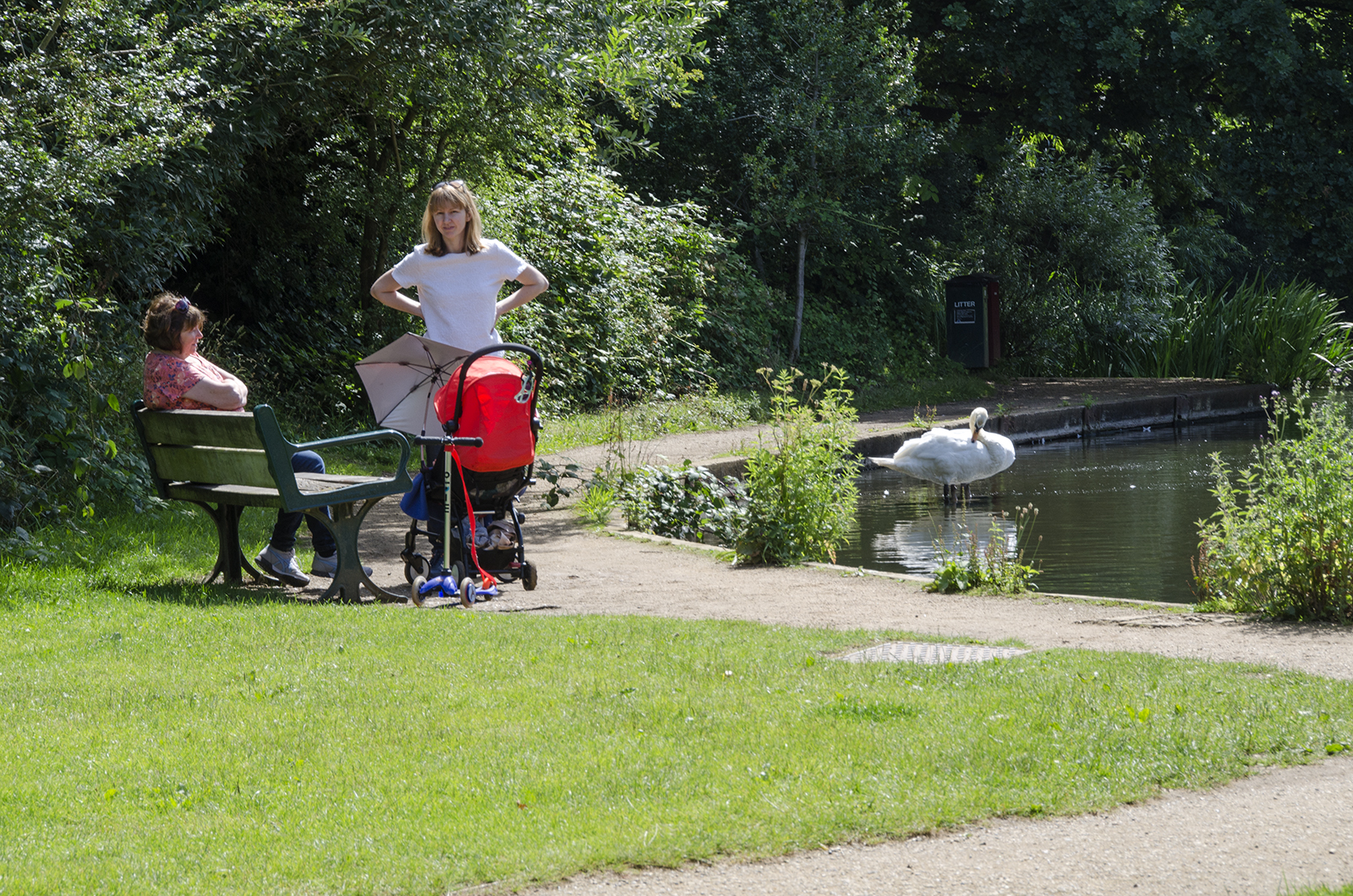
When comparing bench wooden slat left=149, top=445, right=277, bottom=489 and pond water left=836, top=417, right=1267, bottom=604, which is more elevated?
bench wooden slat left=149, top=445, right=277, bottom=489

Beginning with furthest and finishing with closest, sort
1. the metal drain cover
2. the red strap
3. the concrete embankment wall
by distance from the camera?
the concrete embankment wall, the red strap, the metal drain cover

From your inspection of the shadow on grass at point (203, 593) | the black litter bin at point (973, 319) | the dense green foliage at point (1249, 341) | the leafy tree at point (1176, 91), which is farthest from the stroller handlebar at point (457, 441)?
the dense green foliage at point (1249, 341)

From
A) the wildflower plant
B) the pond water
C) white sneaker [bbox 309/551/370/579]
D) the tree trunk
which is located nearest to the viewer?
white sneaker [bbox 309/551/370/579]

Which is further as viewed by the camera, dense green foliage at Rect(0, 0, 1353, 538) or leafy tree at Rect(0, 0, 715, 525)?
dense green foliage at Rect(0, 0, 1353, 538)

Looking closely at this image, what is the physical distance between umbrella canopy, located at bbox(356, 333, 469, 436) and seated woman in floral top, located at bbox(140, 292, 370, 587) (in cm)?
60

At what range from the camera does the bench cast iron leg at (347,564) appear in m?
7.16

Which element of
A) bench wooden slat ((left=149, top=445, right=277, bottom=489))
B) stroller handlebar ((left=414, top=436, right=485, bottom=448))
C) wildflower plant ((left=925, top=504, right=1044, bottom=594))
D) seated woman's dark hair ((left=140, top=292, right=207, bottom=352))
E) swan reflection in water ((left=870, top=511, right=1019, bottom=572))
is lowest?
swan reflection in water ((left=870, top=511, right=1019, bottom=572))

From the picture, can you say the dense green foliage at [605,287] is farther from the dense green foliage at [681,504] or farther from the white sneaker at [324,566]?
the white sneaker at [324,566]

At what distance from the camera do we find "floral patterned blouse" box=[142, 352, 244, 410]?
7.43m

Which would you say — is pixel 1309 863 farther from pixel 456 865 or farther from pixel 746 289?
pixel 746 289

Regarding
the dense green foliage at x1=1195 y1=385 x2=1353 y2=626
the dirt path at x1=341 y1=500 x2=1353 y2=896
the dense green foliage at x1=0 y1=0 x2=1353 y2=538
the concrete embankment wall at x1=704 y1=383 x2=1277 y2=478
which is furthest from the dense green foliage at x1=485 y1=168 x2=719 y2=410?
the dirt path at x1=341 y1=500 x2=1353 y2=896

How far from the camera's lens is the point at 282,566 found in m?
7.60

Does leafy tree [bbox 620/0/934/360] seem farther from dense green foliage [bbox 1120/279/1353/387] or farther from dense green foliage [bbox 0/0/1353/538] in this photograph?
dense green foliage [bbox 1120/279/1353/387]

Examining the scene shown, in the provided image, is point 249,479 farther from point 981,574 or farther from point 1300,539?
point 1300,539
